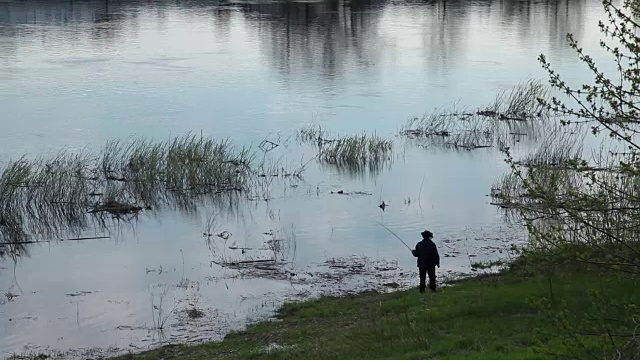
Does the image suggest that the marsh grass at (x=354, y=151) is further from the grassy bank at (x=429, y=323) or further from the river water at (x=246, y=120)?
the grassy bank at (x=429, y=323)

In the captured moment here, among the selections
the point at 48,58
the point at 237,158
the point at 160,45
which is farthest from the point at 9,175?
the point at 160,45

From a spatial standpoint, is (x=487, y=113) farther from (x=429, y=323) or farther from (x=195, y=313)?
(x=429, y=323)

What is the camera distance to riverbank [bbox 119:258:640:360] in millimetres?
12922

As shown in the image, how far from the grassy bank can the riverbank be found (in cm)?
1

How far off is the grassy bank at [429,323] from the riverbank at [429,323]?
A: 0.6 inches

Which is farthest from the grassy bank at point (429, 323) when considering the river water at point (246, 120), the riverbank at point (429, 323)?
the river water at point (246, 120)

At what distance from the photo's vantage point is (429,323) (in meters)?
14.4

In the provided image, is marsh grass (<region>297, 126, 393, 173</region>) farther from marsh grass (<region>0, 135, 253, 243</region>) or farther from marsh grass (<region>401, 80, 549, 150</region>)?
marsh grass (<region>0, 135, 253, 243</region>)

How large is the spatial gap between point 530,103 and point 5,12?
130 ft

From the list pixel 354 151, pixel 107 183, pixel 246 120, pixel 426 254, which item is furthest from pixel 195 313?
pixel 246 120

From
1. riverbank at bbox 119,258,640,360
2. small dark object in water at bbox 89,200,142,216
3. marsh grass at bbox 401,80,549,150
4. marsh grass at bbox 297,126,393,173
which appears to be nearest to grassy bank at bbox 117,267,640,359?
riverbank at bbox 119,258,640,360

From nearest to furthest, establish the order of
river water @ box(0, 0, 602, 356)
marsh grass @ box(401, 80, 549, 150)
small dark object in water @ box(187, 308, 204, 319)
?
small dark object in water @ box(187, 308, 204, 319) → river water @ box(0, 0, 602, 356) → marsh grass @ box(401, 80, 549, 150)

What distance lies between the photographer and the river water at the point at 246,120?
19078mm

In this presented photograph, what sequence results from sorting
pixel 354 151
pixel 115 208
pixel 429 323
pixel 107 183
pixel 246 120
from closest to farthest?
pixel 429 323 < pixel 115 208 < pixel 107 183 < pixel 354 151 < pixel 246 120
